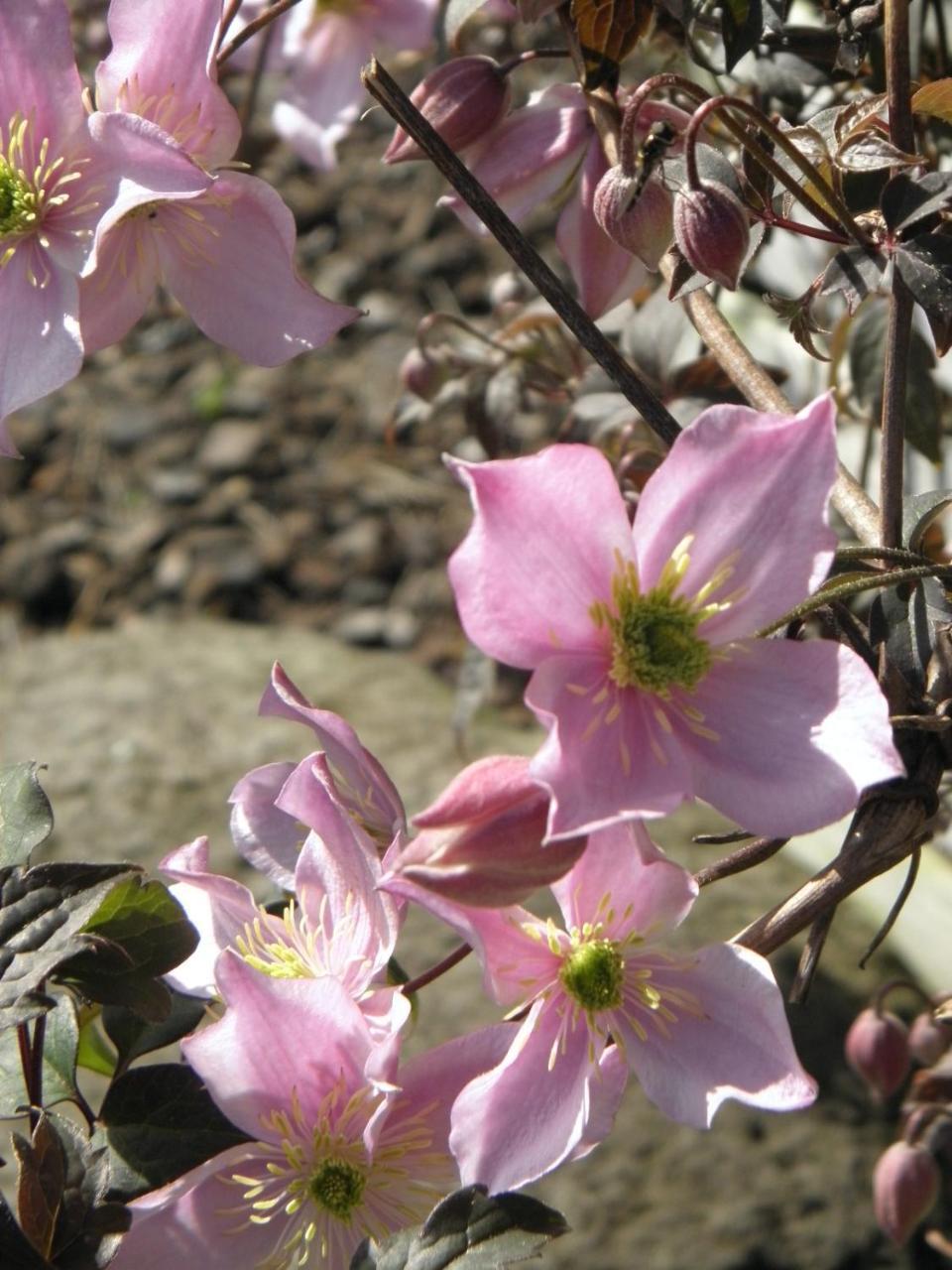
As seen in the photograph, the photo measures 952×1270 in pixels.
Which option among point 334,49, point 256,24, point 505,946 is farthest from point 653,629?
point 334,49

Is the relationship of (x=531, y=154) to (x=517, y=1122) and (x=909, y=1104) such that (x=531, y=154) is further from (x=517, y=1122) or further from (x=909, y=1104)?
(x=909, y=1104)

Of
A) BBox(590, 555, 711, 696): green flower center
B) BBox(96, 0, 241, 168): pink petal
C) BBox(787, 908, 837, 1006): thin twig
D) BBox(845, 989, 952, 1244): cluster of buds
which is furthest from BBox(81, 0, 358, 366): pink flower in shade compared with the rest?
BBox(845, 989, 952, 1244): cluster of buds

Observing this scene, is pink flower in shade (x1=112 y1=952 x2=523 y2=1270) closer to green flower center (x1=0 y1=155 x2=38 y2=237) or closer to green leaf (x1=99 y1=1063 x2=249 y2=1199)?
green leaf (x1=99 y1=1063 x2=249 y2=1199)

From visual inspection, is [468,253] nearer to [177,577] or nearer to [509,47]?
[177,577]

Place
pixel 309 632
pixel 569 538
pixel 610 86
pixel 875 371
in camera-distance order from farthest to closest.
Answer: pixel 309 632 < pixel 875 371 < pixel 610 86 < pixel 569 538

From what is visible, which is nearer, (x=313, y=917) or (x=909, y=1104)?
(x=313, y=917)

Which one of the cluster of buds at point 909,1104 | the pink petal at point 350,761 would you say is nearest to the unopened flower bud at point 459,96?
the pink petal at point 350,761

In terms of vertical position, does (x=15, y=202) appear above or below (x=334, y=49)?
above

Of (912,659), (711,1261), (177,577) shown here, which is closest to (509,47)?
(912,659)
